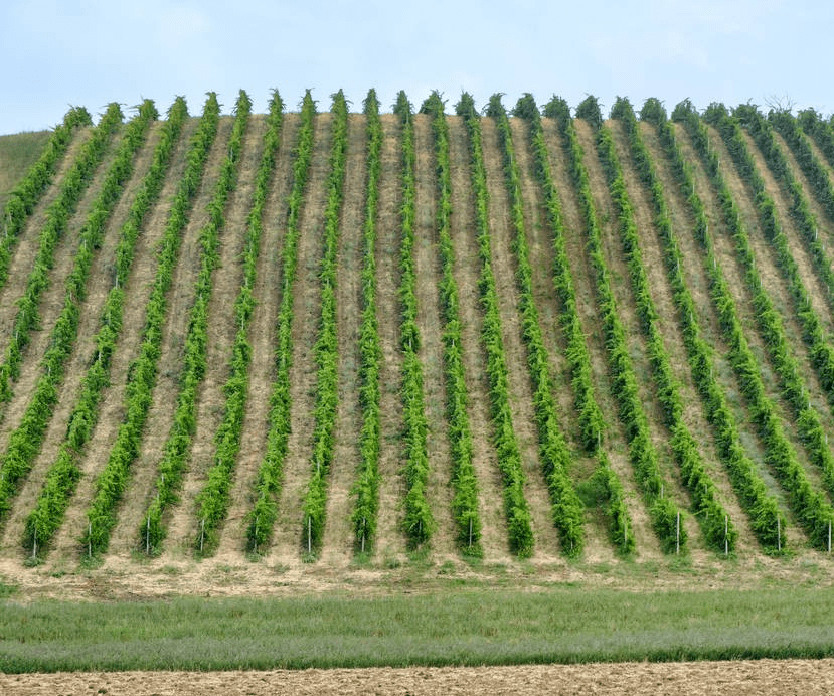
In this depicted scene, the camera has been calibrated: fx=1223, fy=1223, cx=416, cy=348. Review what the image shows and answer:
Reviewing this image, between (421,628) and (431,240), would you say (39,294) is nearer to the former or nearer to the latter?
(431,240)

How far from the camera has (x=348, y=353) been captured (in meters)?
42.8

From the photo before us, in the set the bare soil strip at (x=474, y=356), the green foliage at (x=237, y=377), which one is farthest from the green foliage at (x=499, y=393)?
the green foliage at (x=237, y=377)

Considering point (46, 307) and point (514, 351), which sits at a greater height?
point (46, 307)

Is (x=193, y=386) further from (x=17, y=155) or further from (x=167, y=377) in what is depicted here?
(x=17, y=155)

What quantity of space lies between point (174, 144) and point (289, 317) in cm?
1924

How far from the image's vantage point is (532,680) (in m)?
20.8

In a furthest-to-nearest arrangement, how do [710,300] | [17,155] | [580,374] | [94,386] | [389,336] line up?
[17,155] < [710,300] < [389,336] < [580,374] < [94,386]

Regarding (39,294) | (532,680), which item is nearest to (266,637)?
(532,680)

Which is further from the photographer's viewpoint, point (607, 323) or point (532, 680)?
point (607, 323)

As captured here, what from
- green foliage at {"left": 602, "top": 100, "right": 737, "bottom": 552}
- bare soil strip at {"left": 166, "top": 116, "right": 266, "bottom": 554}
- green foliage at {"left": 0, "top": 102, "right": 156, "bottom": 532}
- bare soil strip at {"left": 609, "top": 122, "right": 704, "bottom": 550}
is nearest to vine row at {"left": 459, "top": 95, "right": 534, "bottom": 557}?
bare soil strip at {"left": 609, "top": 122, "right": 704, "bottom": 550}

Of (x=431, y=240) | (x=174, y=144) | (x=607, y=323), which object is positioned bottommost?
(x=607, y=323)

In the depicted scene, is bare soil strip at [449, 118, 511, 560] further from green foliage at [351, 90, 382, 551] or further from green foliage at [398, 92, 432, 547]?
green foliage at [351, 90, 382, 551]

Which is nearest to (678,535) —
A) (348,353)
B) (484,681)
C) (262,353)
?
(484,681)

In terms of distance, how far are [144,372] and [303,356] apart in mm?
5563
